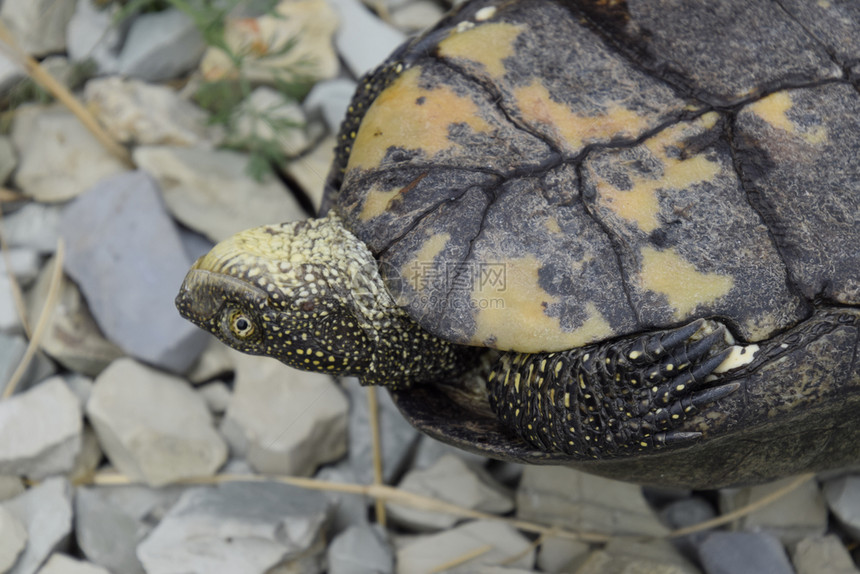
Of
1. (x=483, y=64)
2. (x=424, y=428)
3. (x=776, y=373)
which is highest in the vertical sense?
(x=483, y=64)

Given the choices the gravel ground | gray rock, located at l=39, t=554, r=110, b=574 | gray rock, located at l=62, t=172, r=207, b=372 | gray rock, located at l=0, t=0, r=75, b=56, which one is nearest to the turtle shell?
the gravel ground

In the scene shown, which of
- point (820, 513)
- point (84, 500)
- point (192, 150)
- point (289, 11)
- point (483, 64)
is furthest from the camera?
point (289, 11)

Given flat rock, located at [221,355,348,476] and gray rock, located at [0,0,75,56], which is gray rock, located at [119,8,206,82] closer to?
gray rock, located at [0,0,75,56]

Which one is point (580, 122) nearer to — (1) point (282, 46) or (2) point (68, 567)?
(1) point (282, 46)

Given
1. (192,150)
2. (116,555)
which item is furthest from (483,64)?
(116,555)

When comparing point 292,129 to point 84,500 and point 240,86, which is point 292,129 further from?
point 84,500

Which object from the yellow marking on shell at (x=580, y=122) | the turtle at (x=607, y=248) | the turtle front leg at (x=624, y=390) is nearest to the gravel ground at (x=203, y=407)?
the turtle at (x=607, y=248)

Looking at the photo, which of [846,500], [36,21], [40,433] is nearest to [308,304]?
[40,433]
